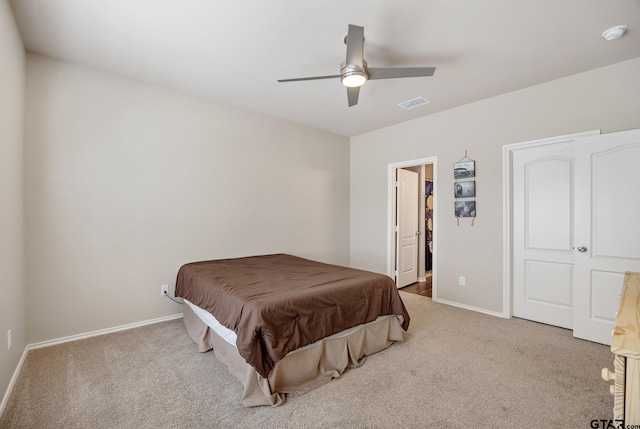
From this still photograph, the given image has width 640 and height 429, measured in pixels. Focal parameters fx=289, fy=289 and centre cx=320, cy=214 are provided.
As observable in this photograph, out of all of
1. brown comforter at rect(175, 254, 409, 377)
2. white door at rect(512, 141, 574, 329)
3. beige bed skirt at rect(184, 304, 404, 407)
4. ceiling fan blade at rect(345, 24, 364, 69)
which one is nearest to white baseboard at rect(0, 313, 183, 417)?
brown comforter at rect(175, 254, 409, 377)

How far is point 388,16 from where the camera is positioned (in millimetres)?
2111

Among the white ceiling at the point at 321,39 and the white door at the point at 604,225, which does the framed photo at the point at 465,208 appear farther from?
the white ceiling at the point at 321,39

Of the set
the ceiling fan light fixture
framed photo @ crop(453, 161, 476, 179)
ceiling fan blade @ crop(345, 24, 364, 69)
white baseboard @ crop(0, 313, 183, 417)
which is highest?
ceiling fan blade @ crop(345, 24, 364, 69)

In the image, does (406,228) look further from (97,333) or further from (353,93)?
(97,333)

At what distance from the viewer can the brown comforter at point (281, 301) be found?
6.13ft

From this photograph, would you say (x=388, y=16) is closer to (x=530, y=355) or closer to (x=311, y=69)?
(x=311, y=69)

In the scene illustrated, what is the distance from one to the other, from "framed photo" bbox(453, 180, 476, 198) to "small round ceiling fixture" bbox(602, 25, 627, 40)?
1.76 metres

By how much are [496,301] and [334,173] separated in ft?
10.00

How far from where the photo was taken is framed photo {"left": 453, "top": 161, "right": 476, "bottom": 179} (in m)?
3.73

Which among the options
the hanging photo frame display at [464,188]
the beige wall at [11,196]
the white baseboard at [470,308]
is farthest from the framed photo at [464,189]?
the beige wall at [11,196]

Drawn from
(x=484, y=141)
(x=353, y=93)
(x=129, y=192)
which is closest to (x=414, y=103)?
(x=484, y=141)

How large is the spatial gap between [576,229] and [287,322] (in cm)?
299

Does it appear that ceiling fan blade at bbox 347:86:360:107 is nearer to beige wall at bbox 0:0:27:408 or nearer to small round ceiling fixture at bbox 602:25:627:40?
small round ceiling fixture at bbox 602:25:627:40

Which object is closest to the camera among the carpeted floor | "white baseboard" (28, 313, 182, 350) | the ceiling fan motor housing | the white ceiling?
the carpeted floor
